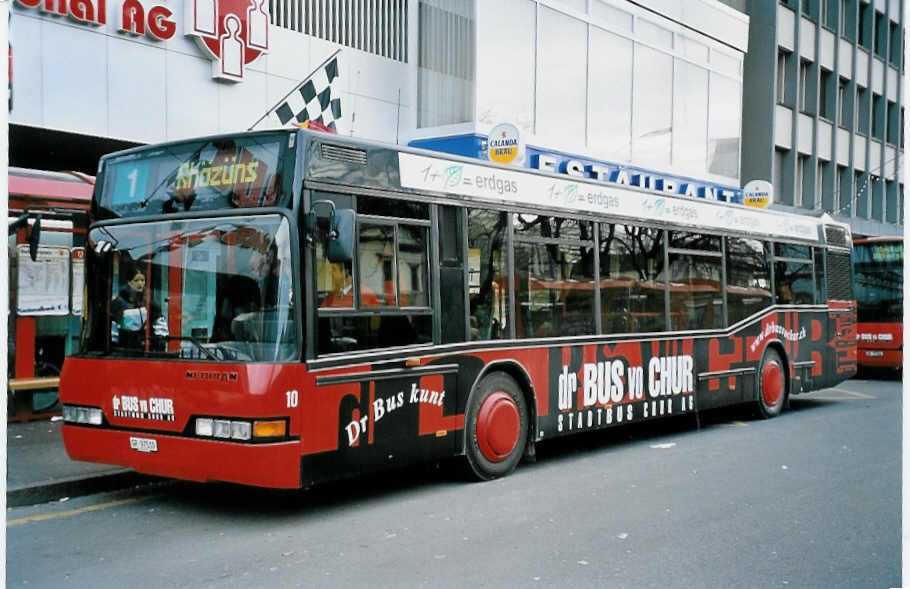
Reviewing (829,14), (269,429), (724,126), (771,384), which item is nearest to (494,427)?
(269,429)

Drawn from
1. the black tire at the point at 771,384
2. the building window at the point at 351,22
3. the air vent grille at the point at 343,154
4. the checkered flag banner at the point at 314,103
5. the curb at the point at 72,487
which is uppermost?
the building window at the point at 351,22

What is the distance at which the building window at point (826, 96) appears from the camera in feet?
118

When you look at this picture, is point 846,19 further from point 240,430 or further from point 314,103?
point 240,430

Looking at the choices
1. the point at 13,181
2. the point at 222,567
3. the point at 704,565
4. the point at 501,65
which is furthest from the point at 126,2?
the point at 704,565

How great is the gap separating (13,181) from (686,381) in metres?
7.87

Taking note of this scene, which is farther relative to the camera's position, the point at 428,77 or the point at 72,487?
the point at 428,77

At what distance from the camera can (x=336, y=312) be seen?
7219 mm

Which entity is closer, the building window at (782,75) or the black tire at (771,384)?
the black tire at (771,384)

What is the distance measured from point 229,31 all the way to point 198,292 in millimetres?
8594

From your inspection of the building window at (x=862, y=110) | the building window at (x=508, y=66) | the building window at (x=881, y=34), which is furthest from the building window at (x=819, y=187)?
the building window at (x=508, y=66)

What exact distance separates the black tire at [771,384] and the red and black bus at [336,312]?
3.41m

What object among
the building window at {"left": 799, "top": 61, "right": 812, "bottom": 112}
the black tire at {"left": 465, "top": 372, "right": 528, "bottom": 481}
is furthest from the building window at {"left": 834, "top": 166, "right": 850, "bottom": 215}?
the black tire at {"left": 465, "top": 372, "right": 528, "bottom": 481}

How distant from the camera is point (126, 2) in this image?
1338 cm

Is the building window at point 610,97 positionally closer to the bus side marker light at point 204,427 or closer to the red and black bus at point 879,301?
the red and black bus at point 879,301
